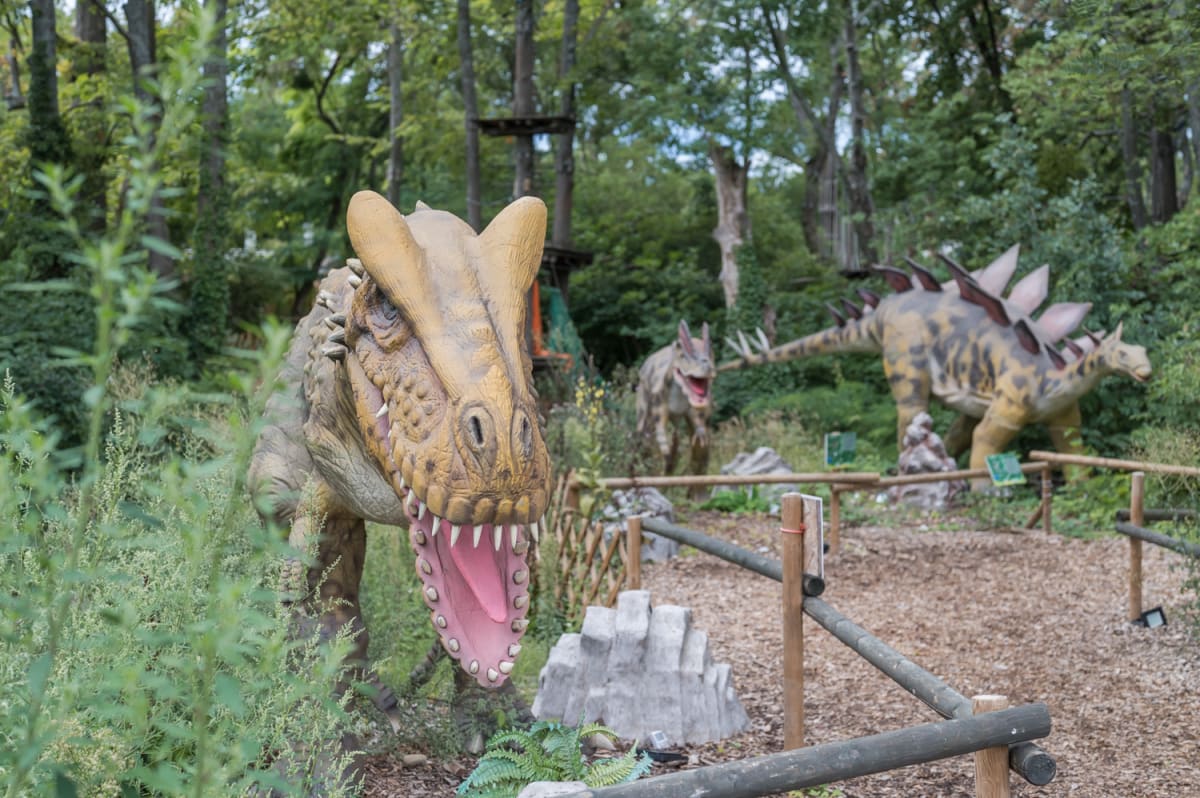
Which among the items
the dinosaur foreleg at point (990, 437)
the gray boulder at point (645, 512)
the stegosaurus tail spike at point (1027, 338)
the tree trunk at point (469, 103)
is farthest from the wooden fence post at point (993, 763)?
the tree trunk at point (469, 103)

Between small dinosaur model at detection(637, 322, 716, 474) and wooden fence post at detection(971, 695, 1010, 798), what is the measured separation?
6.65 metres

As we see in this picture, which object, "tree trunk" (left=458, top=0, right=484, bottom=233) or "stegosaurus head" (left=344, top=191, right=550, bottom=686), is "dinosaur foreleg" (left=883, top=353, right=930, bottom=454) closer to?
"tree trunk" (left=458, top=0, right=484, bottom=233)

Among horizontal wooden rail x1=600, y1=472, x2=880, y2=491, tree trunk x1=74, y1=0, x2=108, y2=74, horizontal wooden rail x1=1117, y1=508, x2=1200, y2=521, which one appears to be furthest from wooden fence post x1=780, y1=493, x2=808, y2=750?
tree trunk x1=74, y1=0, x2=108, y2=74

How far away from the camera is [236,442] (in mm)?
1316

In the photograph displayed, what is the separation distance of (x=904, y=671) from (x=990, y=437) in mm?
6584

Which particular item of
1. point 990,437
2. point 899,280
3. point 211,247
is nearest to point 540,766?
point 990,437

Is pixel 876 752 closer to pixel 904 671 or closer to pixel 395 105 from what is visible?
pixel 904 671

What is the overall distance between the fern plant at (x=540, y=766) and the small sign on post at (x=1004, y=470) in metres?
5.20

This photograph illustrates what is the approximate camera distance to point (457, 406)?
2.40m

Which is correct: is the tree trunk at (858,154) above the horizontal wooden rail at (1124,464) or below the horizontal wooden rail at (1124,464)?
above

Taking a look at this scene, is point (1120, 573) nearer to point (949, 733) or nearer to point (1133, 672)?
point (1133, 672)

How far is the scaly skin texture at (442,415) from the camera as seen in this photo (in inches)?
92.7

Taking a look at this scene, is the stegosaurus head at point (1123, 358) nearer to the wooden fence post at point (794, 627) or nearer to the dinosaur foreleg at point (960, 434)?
the dinosaur foreleg at point (960, 434)

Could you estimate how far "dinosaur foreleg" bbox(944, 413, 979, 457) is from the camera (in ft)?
34.6
